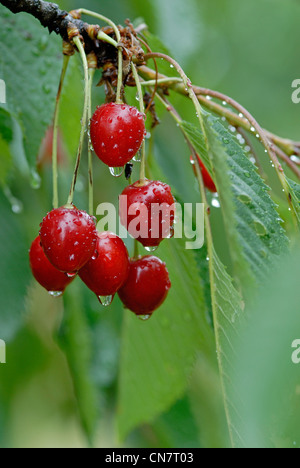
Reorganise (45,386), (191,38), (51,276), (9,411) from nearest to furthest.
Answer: (51,276) < (191,38) < (9,411) < (45,386)

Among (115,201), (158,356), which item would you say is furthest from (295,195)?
(115,201)

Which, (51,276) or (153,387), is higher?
(51,276)

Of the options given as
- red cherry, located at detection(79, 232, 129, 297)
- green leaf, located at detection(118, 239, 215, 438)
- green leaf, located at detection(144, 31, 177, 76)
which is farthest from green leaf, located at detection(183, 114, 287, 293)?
green leaf, located at detection(118, 239, 215, 438)

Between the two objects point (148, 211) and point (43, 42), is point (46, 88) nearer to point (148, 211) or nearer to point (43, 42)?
point (43, 42)

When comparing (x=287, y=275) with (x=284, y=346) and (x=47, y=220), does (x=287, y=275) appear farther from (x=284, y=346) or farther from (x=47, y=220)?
(x=47, y=220)

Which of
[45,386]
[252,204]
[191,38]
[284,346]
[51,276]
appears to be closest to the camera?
[284,346]

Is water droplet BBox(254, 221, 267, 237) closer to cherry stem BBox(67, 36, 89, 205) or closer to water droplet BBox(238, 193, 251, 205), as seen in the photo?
water droplet BBox(238, 193, 251, 205)

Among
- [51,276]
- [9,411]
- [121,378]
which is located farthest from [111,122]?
[9,411]

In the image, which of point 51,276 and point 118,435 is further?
point 118,435
